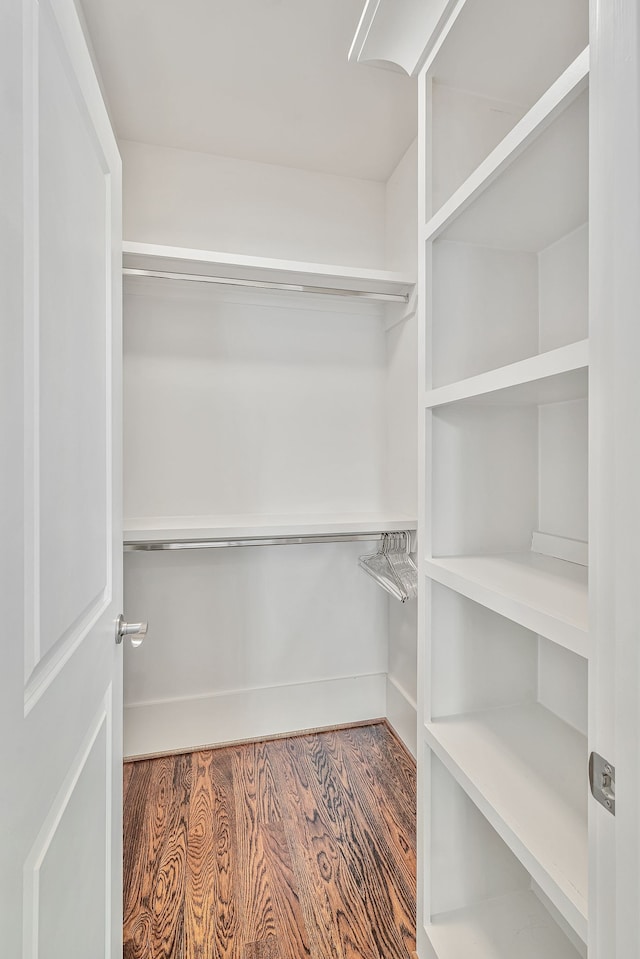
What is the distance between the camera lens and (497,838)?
1.21 m

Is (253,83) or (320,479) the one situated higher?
(253,83)

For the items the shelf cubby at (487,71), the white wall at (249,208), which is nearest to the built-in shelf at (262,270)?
the white wall at (249,208)

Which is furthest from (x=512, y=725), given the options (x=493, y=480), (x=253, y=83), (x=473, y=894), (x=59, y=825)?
(x=253, y=83)

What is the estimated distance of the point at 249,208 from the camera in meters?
2.17

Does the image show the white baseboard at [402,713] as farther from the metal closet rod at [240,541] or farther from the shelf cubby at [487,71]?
the shelf cubby at [487,71]

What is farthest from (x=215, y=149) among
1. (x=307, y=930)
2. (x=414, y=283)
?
(x=307, y=930)

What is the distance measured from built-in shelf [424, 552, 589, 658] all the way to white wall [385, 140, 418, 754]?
0.89 meters

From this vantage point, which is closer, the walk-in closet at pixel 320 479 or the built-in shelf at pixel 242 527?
the walk-in closet at pixel 320 479

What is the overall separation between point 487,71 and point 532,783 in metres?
1.55

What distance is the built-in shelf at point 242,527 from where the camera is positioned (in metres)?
1.74

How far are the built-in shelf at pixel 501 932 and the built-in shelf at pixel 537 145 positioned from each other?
1.60 m

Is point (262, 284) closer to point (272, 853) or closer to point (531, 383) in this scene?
point (531, 383)

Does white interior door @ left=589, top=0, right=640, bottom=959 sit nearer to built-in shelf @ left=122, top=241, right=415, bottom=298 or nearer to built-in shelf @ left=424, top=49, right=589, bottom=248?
built-in shelf @ left=424, top=49, right=589, bottom=248

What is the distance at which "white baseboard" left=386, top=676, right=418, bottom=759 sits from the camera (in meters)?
2.04
